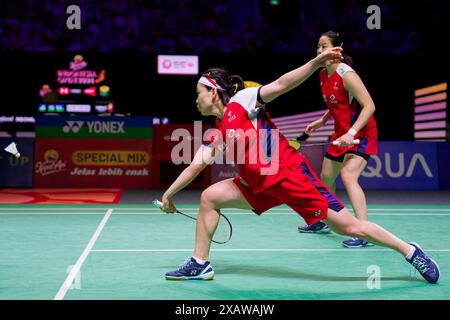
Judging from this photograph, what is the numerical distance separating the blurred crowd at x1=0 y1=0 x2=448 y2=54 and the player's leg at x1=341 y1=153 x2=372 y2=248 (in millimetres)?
11148

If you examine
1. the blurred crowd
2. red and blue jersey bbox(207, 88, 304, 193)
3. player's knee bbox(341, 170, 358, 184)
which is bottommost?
player's knee bbox(341, 170, 358, 184)

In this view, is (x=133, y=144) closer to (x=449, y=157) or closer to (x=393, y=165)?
(x=393, y=165)

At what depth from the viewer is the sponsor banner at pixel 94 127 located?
11250 mm

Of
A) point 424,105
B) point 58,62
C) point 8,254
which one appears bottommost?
point 8,254

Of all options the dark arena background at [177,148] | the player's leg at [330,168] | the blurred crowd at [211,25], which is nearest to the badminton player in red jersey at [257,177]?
the dark arena background at [177,148]

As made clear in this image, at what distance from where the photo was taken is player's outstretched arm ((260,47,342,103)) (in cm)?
356

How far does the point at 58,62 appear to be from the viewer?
16.2 meters

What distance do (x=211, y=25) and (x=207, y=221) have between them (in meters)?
13.9

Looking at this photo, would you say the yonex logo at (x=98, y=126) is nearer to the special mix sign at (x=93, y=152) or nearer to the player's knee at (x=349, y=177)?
the special mix sign at (x=93, y=152)

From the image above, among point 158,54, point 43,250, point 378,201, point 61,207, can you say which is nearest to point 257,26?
point 158,54

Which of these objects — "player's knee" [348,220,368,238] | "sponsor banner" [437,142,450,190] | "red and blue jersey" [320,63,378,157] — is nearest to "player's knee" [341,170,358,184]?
"red and blue jersey" [320,63,378,157]

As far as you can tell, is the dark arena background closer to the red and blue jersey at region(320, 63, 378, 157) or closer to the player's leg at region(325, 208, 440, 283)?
the player's leg at region(325, 208, 440, 283)

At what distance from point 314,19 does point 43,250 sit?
13647 millimetres


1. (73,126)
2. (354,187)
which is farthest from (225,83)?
(73,126)
